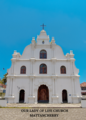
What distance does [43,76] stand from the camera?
19891mm

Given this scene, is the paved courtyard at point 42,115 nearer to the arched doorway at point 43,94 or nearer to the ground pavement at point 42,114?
the ground pavement at point 42,114

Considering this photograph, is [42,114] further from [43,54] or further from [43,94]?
[43,54]

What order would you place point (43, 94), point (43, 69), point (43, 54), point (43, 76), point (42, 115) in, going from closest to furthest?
1. point (42, 115)
2. point (43, 76)
3. point (43, 69)
4. point (43, 94)
5. point (43, 54)

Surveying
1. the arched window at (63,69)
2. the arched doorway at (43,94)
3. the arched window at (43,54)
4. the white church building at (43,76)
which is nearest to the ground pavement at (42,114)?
the white church building at (43,76)

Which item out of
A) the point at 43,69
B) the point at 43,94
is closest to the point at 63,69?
the point at 43,69

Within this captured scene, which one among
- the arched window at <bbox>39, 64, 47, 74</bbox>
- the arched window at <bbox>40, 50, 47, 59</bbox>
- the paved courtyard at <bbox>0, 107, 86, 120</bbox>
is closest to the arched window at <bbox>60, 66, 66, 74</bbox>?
the arched window at <bbox>39, 64, 47, 74</bbox>

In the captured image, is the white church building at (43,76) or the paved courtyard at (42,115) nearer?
the paved courtyard at (42,115)

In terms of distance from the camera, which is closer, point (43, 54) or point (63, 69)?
point (63, 69)

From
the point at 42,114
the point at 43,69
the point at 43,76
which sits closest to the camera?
the point at 42,114

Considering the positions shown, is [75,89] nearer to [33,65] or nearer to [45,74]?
[45,74]

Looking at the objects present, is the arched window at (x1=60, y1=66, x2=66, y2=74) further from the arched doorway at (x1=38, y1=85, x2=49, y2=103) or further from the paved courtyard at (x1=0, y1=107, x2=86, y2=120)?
the paved courtyard at (x1=0, y1=107, x2=86, y2=120)

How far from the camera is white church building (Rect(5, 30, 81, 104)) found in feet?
63.0

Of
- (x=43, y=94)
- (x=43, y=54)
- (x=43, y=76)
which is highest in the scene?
(x=43, y=54)

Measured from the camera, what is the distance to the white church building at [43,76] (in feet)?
63.0
